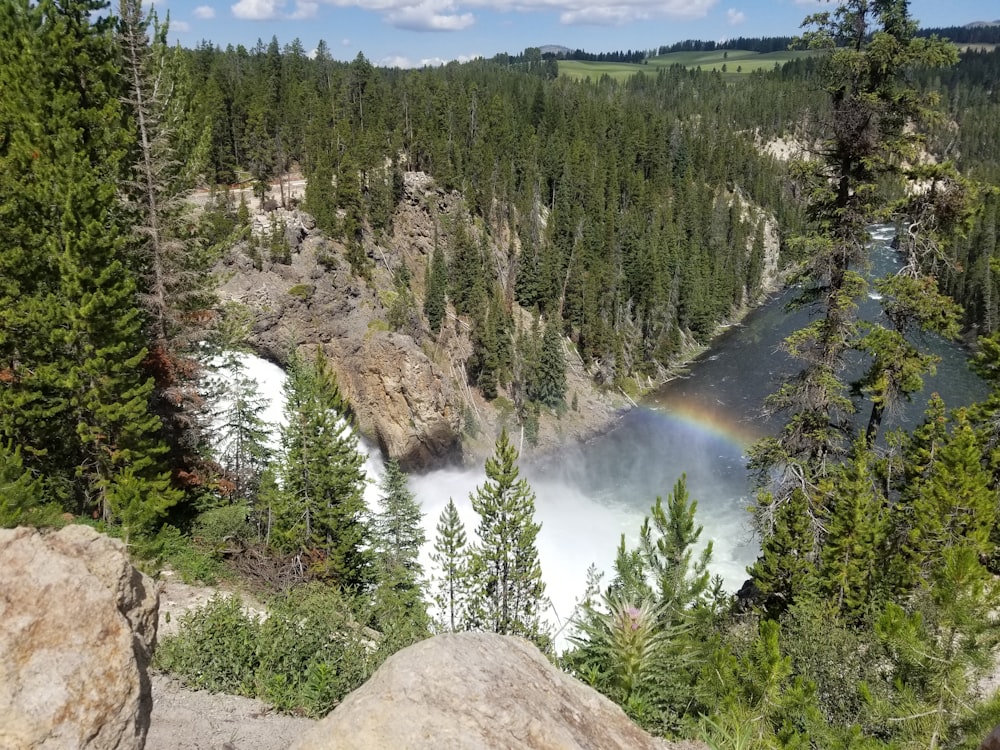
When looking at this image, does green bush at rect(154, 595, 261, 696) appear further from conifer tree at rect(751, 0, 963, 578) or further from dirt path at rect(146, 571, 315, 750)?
conifer tree at rect(751, 0, 963, 578)

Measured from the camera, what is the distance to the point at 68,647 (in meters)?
5.77

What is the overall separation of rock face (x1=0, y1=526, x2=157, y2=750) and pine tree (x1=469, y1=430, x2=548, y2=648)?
20905 millimetres

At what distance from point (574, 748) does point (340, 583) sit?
76.7ft

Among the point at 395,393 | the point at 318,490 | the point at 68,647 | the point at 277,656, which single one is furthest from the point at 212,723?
the point at 395,393

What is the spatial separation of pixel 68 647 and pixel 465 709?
350 centimetres

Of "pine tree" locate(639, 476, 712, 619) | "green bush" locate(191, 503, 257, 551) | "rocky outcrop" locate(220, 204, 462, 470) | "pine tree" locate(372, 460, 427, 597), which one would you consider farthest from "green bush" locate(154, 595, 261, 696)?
"rocky outcrop" locate(220, 204, 462, 470)

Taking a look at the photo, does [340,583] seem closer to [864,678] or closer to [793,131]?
[864,678]

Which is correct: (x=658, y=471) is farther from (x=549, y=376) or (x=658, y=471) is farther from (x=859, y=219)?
(x=859, y=219)

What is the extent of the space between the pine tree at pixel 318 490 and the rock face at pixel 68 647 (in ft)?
67.2

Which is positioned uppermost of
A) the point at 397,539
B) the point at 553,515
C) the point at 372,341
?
the point at 372,341

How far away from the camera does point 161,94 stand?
2488cm

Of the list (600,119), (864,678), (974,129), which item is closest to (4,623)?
(864,678)

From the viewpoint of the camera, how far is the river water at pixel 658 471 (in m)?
47.3

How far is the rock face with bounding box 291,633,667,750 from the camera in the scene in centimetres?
537
